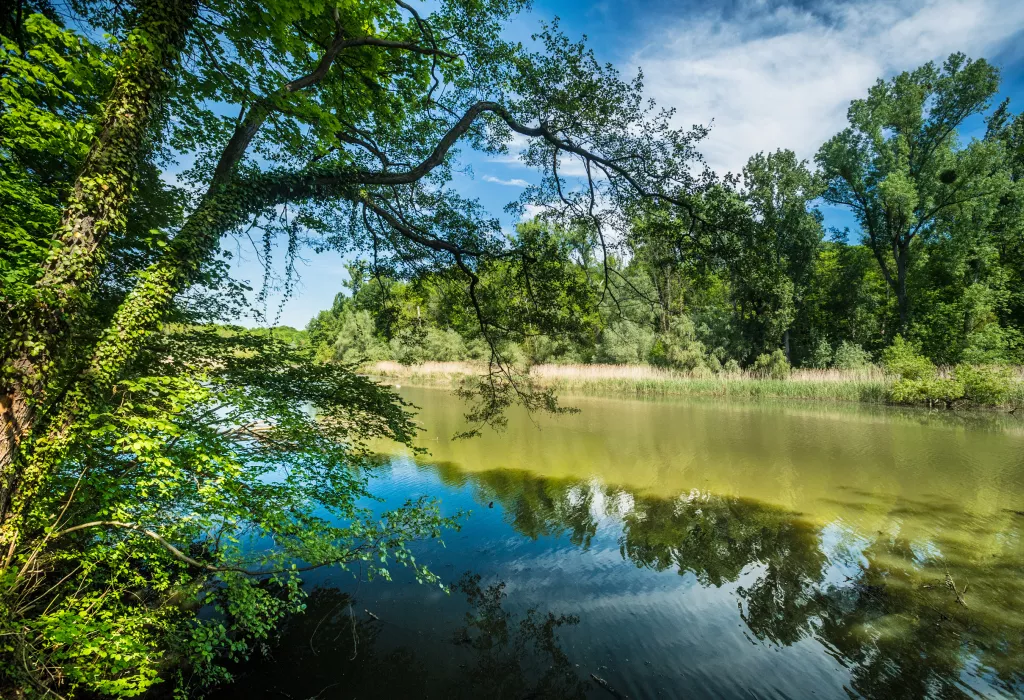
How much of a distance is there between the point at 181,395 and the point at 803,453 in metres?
14.1

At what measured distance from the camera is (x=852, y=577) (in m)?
5.85

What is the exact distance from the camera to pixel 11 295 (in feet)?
10.3

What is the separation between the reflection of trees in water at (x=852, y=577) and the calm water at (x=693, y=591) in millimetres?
26

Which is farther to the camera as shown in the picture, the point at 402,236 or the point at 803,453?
the point at 803,453

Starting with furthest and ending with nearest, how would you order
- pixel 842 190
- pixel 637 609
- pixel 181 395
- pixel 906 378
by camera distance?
pixel 842 190 → pixel 906 378 → pixel 637 609 → pixel 181 395

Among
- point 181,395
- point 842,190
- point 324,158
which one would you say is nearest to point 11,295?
point 181,395

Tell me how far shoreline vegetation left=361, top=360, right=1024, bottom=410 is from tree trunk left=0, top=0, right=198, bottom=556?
1681 centimetres

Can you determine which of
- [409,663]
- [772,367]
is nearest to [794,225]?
[772,367]

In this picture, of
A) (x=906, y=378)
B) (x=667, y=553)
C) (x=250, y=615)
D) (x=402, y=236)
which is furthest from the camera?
(x=906, y=378)

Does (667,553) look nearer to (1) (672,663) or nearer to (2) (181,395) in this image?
(1) (672,663)

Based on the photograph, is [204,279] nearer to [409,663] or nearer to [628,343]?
[409,663]

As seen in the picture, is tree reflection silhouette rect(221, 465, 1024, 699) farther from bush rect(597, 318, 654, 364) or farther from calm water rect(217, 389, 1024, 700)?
bush rect(597, 318, 654, 364)

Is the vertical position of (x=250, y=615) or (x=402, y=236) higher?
(x=402, y=236)

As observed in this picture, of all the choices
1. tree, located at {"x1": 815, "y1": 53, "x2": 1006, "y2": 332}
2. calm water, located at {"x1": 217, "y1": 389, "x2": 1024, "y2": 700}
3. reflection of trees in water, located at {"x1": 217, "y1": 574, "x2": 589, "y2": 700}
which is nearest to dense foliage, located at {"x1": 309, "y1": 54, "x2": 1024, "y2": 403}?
tree, located at {"x1": 815, "y1": 53, "x2": 1006, "y2": 332}
